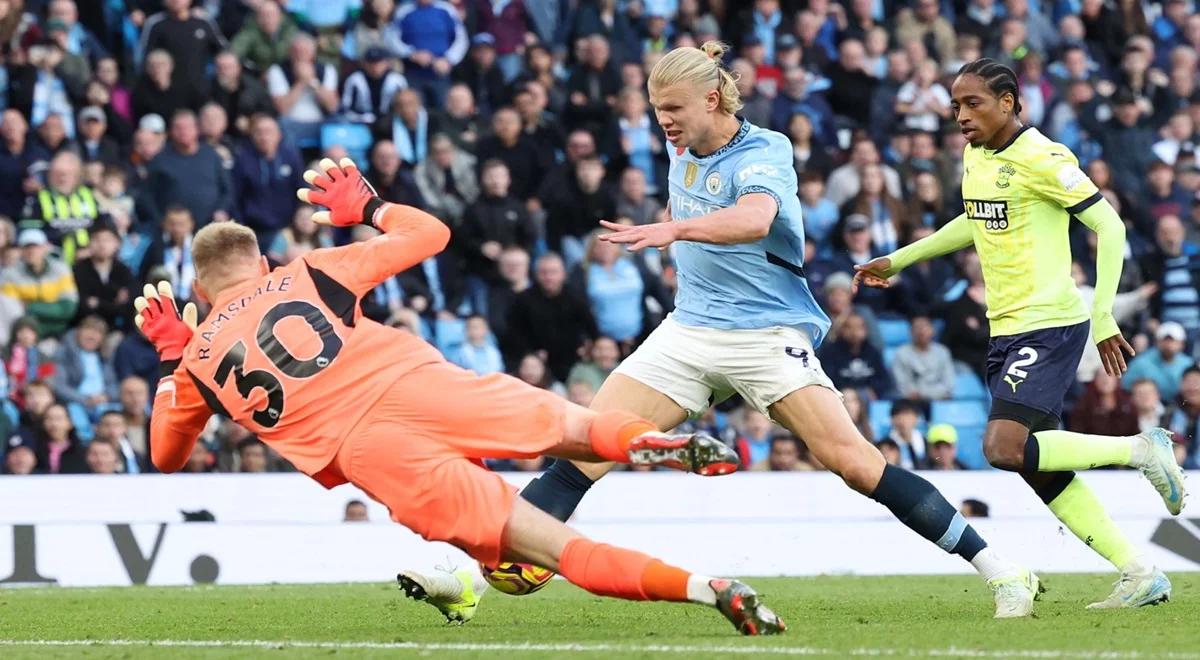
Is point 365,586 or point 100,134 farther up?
point 100,134

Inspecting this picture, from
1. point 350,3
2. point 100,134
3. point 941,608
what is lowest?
point 941,608

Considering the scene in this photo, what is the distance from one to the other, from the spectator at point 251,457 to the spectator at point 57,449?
1138mm

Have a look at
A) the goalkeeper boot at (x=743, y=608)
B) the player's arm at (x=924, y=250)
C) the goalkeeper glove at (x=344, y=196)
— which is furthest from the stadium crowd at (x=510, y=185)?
the goalkeeper boot at (x=743, y=608)

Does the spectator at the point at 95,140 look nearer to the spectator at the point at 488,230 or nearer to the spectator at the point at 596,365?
the spectator at the point at 488,230

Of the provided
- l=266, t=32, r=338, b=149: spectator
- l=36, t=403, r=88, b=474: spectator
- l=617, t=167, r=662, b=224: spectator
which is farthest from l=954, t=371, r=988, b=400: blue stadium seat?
l=36, t=403, r=88, b=474: spectator

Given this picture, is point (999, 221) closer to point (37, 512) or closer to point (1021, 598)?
point (1021, 598)

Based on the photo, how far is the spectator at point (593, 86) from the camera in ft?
57.4

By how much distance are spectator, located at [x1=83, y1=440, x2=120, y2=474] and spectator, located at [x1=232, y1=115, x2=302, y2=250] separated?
102 inches

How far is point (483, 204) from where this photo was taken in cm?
1616

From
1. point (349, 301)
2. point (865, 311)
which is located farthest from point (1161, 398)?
point (349, 301)

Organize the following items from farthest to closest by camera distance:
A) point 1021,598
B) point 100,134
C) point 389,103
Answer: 1. point 389,103
2. point 100,134
3. point 1021,598

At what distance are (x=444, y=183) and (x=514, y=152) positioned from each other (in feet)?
2.57

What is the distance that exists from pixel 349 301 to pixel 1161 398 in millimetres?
10929

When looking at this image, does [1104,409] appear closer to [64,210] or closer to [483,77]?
[483,77]
